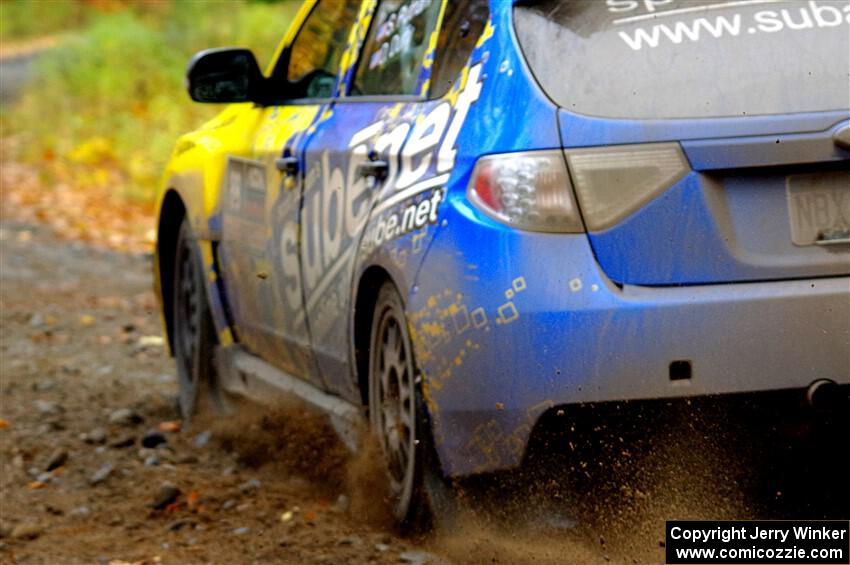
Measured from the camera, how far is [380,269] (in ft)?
15.7

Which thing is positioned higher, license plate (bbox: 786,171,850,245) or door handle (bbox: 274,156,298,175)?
door handle (bbox: 274,156,298,175)

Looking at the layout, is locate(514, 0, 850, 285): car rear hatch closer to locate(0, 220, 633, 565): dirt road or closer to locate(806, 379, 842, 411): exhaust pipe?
locate(806, 379, 842, 411): exhaust pipe

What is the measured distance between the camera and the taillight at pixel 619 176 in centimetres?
399

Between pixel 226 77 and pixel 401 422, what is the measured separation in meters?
2.06

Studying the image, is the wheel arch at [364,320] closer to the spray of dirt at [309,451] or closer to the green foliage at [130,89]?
the spray of dirt at [309,451]

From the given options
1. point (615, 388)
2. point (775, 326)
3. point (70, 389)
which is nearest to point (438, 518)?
point (615, 388)

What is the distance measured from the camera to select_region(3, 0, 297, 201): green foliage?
18.4m

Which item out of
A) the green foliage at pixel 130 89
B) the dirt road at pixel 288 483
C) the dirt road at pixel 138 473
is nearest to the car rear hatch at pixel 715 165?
the dirt road at pixel 288 483

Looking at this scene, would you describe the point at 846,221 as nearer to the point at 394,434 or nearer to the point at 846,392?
the point at 846,392

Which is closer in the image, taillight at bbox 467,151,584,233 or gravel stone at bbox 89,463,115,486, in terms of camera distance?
taillight at bbox 467,151,584,233

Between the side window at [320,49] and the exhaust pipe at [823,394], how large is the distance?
7.65 ft

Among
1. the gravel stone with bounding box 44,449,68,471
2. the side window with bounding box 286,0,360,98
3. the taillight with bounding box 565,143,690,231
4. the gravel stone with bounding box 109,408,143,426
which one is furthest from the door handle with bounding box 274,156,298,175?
the gravel stone with bounding box 109,408,143,426

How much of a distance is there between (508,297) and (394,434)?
3.36 feet

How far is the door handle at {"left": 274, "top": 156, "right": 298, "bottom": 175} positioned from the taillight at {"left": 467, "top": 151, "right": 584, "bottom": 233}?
1607 mm
